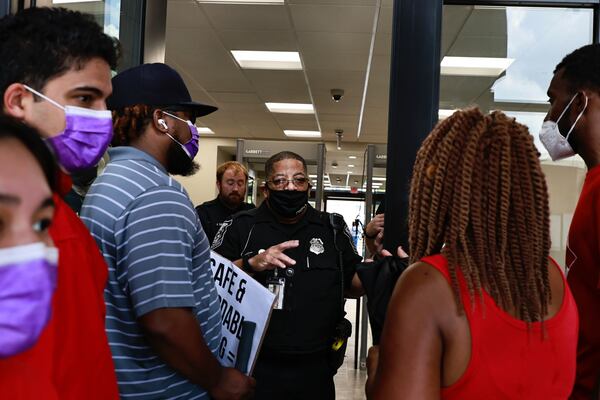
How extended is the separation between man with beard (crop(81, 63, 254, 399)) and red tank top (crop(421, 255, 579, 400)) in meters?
0.62

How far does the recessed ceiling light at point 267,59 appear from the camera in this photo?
5961 millimetres

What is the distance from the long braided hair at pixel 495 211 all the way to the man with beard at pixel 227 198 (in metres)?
3.10

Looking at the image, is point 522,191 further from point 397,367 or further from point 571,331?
point 397,367

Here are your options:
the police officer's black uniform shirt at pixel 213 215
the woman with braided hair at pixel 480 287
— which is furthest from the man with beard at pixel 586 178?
the police officer's black uniform shirt at pixel 213 215

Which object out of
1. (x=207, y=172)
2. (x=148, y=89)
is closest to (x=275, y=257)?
(x=148, y=89)

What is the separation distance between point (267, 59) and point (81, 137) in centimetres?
533

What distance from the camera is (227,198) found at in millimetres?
4223

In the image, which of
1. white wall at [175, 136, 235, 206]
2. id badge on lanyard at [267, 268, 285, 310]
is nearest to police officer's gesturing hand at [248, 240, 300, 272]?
id badge on lanyard at [267, 268, 285, 310]

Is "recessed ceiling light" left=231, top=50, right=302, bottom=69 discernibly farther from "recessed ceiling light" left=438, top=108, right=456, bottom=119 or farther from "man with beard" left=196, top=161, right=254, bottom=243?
"recessed ceiling light" left=438, top=108, right=456, bottom=119

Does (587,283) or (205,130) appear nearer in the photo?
(587,283)

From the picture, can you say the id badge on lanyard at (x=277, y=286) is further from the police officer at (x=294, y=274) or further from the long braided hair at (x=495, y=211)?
the long braided hair at (x=495, y=211)

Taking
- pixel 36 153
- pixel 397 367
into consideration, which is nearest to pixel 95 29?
pixel 36 153

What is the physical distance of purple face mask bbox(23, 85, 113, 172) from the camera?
1.05 meters

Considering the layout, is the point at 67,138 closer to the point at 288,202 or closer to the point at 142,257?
the point at 142,257
